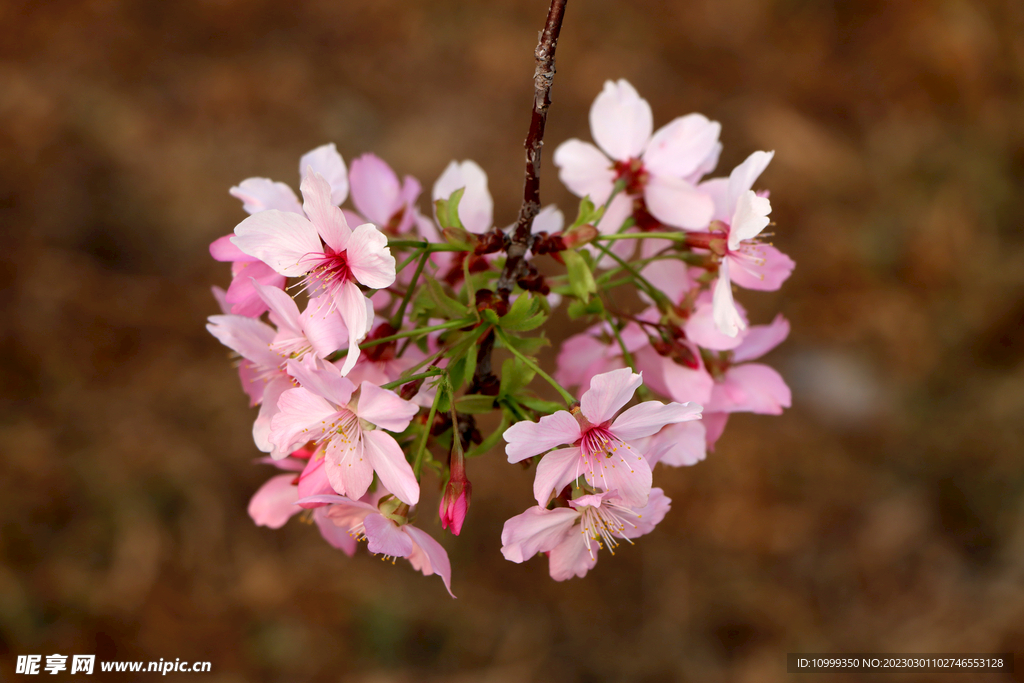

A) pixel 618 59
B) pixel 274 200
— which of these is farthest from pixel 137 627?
pixel 618 59

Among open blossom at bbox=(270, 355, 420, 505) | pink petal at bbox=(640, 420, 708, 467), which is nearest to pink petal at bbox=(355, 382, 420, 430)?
open blossom at bbox=(270, 355, 420, 505)

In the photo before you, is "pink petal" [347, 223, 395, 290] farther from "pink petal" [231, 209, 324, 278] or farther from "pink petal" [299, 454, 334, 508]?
"pink petal" [299, 454, 334, 508]

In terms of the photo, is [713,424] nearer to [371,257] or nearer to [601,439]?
[601,439]

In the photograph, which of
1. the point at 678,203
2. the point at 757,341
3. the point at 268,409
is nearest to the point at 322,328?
the point at 268,409

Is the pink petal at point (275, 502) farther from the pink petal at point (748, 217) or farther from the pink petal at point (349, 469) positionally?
the pink petal at point (748, 217)

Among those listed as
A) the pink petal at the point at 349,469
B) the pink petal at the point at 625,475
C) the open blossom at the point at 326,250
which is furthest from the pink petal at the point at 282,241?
the pink petal at the point at 625,475

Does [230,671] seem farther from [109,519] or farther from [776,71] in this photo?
[776,71]

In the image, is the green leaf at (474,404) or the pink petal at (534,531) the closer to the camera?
the pink petal at (534,531)
